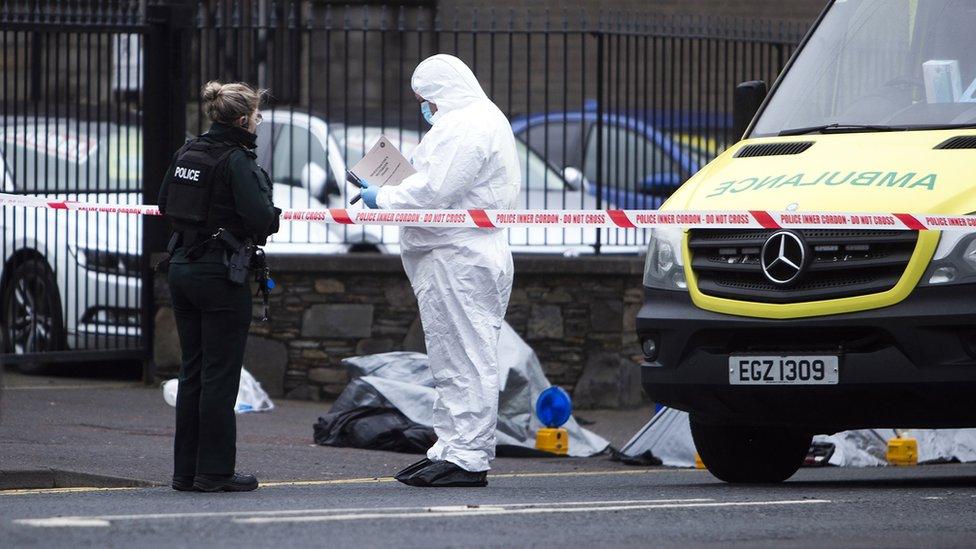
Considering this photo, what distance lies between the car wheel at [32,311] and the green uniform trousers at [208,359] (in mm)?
5305

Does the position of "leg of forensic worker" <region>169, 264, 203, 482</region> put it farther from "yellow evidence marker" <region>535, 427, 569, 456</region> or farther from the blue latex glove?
"yellow evidence marker" <region>535, 427, 569, 456</region>

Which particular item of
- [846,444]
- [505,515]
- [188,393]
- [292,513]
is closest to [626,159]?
[846,444]

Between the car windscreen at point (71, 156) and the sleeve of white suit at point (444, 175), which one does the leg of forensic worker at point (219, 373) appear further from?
the car windscreen at point (71, 156)

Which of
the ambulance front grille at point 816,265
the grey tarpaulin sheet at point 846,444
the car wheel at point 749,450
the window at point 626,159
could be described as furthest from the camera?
the window at point 626,159

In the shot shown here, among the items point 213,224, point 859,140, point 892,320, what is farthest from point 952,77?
point 213,224

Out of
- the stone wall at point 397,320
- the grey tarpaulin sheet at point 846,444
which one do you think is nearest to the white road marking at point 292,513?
the grey tarpaulin sheet at point 846,444

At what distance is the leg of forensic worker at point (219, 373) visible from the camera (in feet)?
27.0

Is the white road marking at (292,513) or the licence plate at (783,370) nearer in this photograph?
the white road marking at (292,513)

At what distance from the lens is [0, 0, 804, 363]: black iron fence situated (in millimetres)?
13367

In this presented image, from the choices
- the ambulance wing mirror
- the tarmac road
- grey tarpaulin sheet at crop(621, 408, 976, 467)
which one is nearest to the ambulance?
the ambulance wing mirror

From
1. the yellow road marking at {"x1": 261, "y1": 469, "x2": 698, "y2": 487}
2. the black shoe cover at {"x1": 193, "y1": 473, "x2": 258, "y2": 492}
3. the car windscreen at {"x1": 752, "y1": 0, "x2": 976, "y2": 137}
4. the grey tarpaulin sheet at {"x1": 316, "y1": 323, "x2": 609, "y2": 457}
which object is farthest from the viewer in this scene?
the grey tarpaulin sheet at {"x1": 316, "y1": 323, "x2": 609, "y2": 457}

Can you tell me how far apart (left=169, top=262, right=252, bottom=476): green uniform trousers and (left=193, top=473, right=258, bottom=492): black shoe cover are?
0.03 metres

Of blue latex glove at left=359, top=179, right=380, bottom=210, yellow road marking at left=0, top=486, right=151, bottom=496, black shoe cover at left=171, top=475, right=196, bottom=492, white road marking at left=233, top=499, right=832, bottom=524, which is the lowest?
yellow road marking at left=0, top=486, right=151, bottom=496

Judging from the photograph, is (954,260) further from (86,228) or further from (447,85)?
(86,228)
